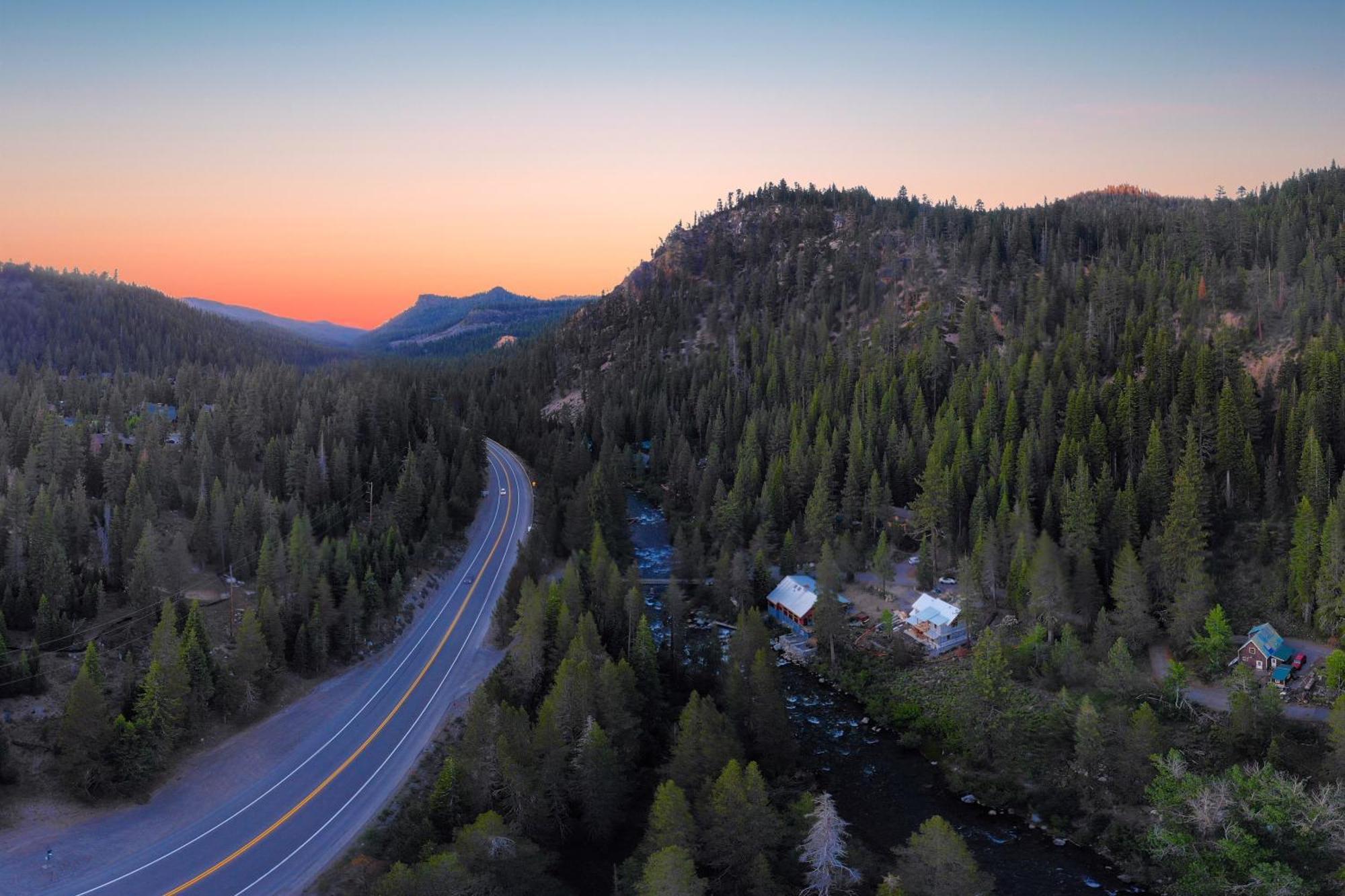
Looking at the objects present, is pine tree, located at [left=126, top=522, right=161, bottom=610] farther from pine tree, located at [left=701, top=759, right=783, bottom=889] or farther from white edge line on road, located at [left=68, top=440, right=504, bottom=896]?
pine tree, located at [left=701, top=759, right=783, bottom=889]

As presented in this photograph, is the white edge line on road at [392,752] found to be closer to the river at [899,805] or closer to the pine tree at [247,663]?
the pine tree at [247,663]

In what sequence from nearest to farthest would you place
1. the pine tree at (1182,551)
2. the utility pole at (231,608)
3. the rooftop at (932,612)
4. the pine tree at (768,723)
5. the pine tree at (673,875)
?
the pine tree at (673,875) < the pine tree at (768,723) < the utility pole at (231,608) < the pine tree at (1182,551) < the rooftop at (932,612)

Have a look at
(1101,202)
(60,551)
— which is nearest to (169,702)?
(60,551)

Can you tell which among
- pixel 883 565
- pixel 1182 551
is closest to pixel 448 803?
pixel 883 565

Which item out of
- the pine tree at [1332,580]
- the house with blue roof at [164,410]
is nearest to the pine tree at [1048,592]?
the pine tree at [1332,580]

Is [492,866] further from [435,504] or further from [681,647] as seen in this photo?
[435,504]

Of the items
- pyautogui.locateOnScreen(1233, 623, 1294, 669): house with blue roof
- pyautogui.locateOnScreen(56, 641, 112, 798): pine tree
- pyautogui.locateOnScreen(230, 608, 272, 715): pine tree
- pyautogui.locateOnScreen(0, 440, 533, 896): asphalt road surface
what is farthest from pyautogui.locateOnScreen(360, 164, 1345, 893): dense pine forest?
pyautogui.locateOnScreen(56, 641, 112, 798): pine tree

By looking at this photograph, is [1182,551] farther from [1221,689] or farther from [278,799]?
[278,799]

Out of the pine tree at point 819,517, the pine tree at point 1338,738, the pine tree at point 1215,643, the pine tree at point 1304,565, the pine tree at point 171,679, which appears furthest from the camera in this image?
the pine tree at point 819,517
